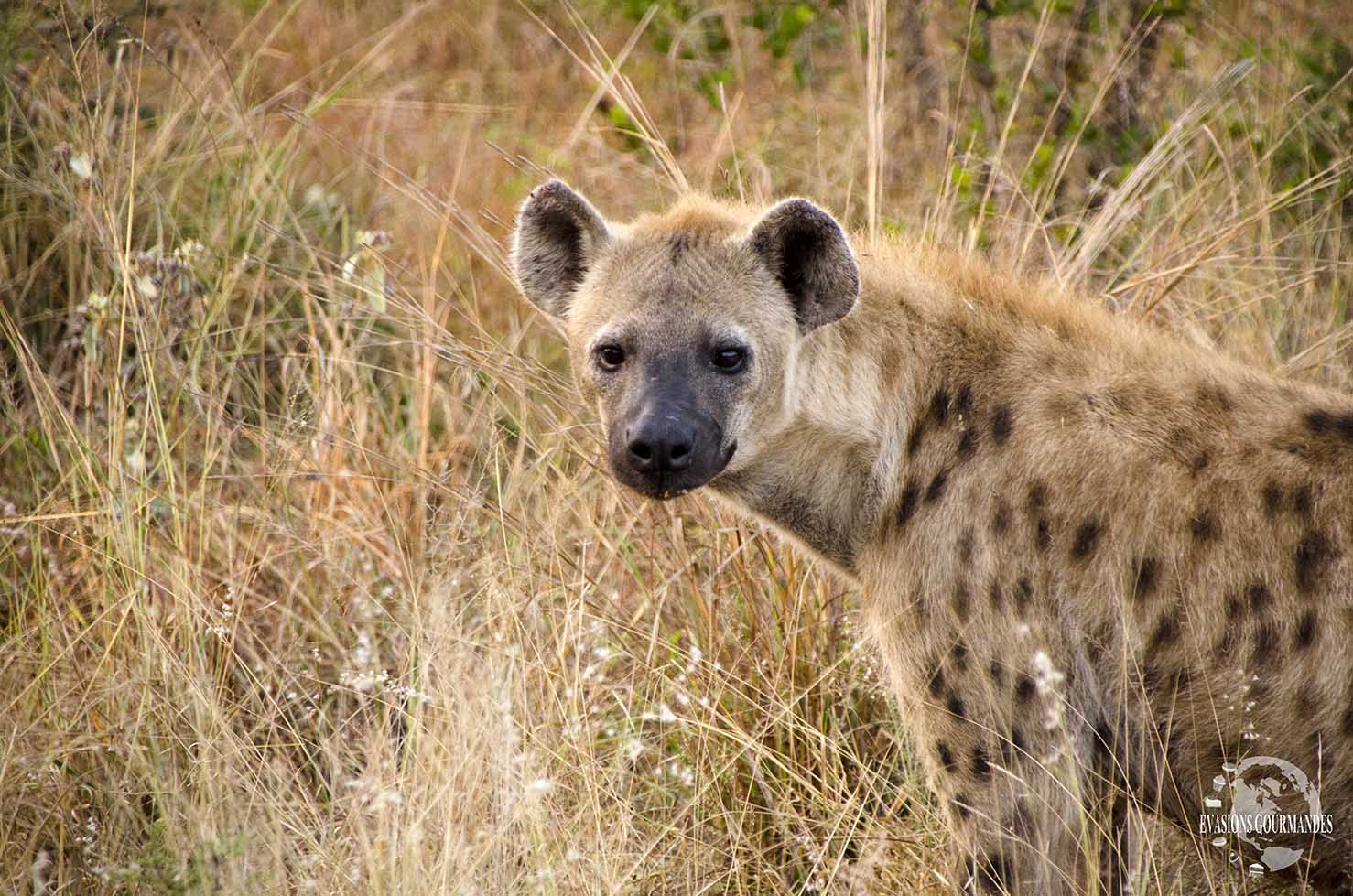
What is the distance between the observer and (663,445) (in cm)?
300

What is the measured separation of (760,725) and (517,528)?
0.86m

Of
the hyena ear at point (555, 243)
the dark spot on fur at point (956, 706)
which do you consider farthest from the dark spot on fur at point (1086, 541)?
the hyena ear at point (555, 243)

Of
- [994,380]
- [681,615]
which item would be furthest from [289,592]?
[994,380]

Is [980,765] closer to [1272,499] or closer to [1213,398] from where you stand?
[1272,499]

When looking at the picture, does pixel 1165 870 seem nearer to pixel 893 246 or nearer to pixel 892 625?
pixel 892 625

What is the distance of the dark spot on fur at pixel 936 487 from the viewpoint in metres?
3.02

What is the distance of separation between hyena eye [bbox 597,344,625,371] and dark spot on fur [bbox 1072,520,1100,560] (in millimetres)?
1061

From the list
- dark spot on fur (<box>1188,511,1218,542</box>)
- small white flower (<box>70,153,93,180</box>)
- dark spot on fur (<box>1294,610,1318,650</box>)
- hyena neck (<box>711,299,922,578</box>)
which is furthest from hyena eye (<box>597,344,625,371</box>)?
small white flower (<box>70,153,93,180</box>)

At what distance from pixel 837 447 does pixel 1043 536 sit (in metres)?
0.51

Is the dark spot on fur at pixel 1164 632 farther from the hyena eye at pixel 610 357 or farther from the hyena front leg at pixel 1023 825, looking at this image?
the hyena eye at pixel 610 357

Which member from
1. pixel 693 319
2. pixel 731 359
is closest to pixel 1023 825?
pixel 731 359

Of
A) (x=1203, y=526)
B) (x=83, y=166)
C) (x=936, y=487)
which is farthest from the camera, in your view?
(x=83, y=166)

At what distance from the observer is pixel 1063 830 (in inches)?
113

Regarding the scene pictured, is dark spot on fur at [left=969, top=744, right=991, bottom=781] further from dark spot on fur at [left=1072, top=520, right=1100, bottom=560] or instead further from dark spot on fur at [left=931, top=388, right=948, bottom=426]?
dark spot on fur at [left=931, top=388, right=948, bottom=426]
